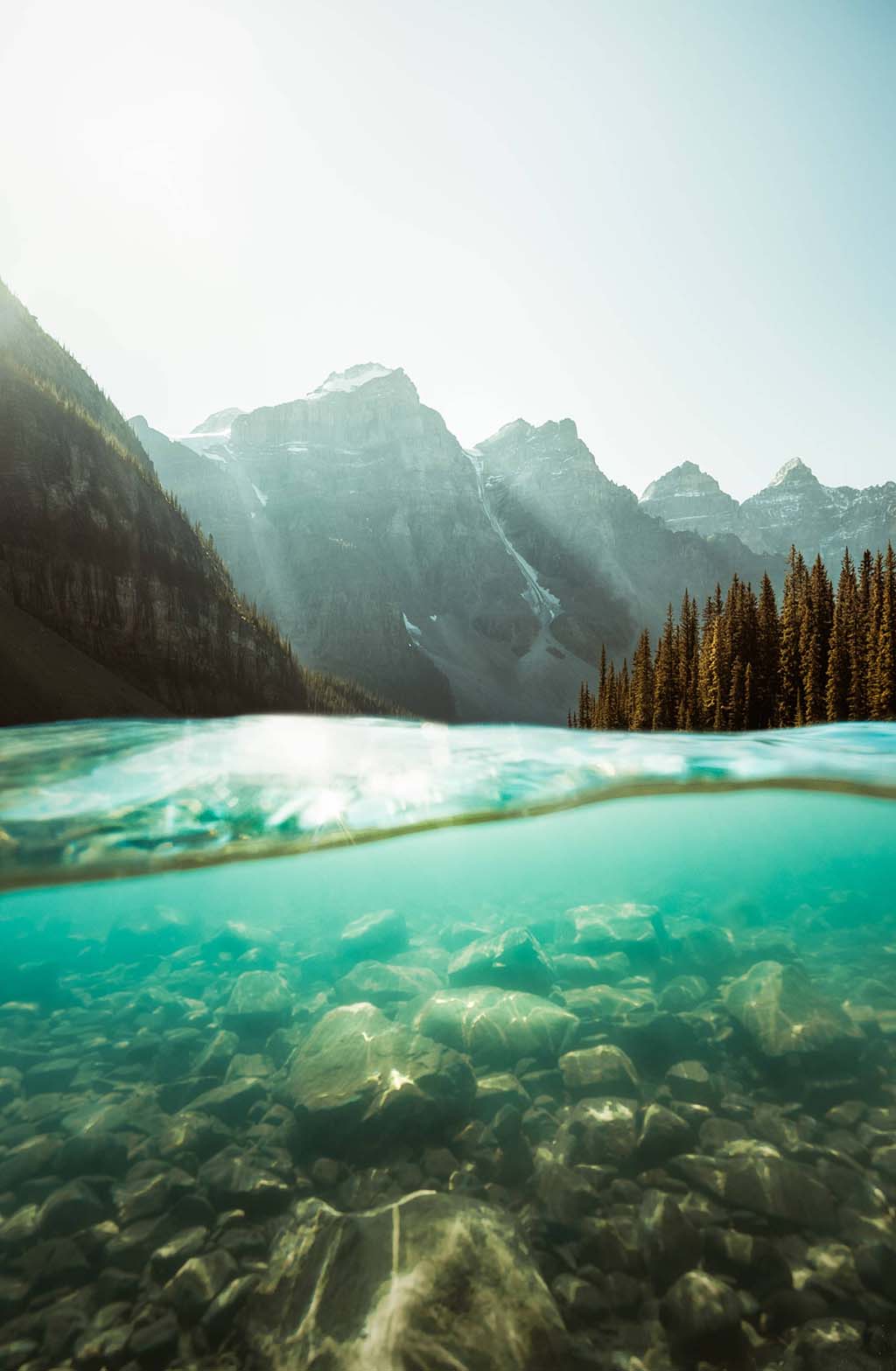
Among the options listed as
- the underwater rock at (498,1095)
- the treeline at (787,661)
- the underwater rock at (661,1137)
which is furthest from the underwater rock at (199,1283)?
the treeline at (787,661)

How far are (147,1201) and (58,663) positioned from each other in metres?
57.8

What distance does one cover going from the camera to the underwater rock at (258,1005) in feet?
26.3

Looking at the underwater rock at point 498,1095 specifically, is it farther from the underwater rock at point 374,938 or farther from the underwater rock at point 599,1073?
the underwater rock at point 374,938

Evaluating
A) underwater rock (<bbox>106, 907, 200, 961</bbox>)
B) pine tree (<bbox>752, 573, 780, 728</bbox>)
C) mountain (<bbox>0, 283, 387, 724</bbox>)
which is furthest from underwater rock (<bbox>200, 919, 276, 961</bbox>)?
pine tree (<bbox>752, 573, 780, 728</bbox>)

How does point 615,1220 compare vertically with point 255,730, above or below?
below

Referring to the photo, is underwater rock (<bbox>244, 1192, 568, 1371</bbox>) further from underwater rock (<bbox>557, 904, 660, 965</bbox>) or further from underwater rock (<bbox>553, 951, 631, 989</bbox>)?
underwater rock (<bbox>557, 904, 660, 965</bbox>)

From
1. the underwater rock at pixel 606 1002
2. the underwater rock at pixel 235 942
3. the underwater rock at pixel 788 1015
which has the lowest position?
the underwater rock at pixel 235 942

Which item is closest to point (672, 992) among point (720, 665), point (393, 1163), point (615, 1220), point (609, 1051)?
point (609, 1051)

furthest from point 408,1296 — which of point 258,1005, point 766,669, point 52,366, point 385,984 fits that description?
point 52,366

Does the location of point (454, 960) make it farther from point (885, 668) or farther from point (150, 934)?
point (885, 668)

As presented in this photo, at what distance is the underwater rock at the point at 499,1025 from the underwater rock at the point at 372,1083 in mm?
322

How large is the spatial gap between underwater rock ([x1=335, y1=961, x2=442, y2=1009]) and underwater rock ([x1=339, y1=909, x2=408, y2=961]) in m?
0.79

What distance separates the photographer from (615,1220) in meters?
4.74

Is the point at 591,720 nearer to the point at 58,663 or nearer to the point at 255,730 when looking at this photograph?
the point at 58,663
